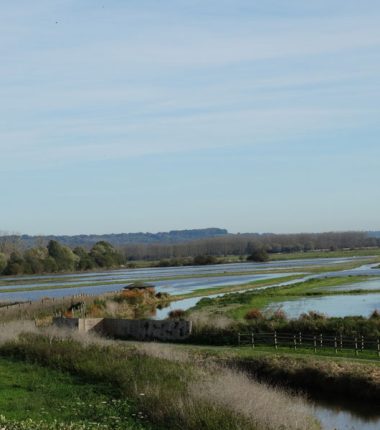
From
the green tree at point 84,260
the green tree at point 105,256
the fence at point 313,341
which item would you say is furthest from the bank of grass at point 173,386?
the green tree at point 105,256

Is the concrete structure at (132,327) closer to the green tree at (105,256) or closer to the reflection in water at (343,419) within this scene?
the reflection in water at (343,419)

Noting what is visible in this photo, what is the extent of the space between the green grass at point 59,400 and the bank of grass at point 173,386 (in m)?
0.52

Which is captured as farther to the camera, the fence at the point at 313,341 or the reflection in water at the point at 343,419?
the fence at the point at 313,341

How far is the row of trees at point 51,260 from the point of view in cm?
13950

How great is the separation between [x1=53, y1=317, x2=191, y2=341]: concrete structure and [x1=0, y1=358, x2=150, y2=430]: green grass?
12.7 meters

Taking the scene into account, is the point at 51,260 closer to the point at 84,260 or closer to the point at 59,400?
the point at 84,260

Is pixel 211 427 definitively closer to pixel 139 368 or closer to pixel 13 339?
pixel 139 368

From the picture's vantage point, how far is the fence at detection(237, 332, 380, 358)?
3459 centimetres

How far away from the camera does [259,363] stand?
1253 inches

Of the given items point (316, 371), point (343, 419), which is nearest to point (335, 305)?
point (316, 371)

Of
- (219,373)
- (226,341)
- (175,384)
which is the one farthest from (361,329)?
(175,384)

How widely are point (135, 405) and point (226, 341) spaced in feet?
55.2

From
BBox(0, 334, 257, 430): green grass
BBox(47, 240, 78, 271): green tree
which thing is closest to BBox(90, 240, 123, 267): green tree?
BBox(47, 240, 78, 271): green tree

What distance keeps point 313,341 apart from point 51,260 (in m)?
110
